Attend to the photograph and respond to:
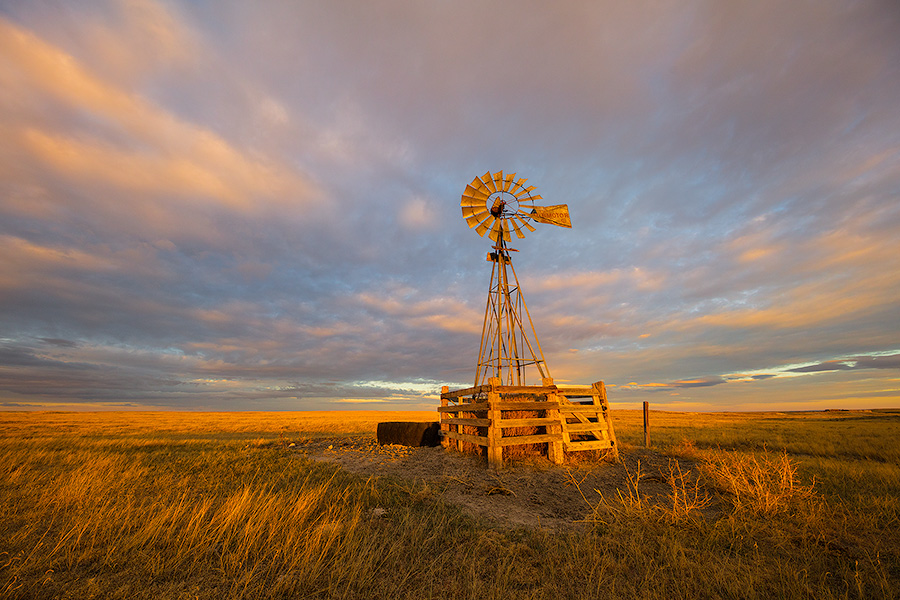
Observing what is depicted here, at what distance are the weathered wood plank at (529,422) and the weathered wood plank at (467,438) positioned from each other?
0.73 metres

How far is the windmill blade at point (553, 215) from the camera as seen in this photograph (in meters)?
15.5

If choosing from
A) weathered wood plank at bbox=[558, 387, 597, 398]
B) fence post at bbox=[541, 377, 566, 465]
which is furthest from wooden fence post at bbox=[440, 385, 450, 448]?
weathered wood plank at bbox=[558, 387, 597, 398]

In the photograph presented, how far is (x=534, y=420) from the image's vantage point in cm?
1188

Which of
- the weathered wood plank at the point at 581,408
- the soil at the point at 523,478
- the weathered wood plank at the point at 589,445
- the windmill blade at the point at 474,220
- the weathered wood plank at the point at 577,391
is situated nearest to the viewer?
the soil at the point at 523,478

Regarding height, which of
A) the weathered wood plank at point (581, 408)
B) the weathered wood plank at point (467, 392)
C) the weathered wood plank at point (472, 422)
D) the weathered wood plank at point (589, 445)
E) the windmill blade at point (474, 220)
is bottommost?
the weathered wood plank at point (589, 445)

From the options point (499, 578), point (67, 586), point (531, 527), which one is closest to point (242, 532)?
point (67, 586)

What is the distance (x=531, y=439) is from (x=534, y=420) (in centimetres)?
56

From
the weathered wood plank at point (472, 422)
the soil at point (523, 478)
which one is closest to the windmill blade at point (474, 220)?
Answer: the weathered wood plank at point (472, 422)

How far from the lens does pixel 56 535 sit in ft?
19.5

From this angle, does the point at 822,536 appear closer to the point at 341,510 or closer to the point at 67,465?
the point at 341,510

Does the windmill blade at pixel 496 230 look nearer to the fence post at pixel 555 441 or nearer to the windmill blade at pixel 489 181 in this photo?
the windmill blade at pixel 489 181

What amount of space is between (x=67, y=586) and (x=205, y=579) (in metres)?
1.42

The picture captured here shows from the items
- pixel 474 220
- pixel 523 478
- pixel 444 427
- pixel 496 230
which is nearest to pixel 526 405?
pixel 523 478

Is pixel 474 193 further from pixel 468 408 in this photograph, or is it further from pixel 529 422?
pixel 529 422
